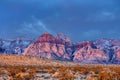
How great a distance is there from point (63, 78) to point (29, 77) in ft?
13.4

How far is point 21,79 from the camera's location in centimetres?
2906

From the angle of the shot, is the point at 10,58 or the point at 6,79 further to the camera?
the point at 10,58

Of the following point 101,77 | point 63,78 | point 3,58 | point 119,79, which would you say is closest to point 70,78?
point 63,78

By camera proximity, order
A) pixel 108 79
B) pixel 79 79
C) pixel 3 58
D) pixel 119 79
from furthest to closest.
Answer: pixel 3 58, pixel 79 79, pixel 119 79, pixel 108 79

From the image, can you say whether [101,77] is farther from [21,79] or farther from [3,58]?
[3,58]

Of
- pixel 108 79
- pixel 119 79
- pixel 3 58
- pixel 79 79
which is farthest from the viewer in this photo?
pixel 3 58

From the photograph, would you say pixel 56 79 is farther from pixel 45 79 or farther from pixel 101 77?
pixel 101 77

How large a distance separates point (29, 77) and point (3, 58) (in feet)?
248

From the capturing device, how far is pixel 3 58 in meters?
105

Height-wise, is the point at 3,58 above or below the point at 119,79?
above

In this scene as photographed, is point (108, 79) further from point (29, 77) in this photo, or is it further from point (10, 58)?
point (10, 58)

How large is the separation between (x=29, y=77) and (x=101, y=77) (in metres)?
7.52

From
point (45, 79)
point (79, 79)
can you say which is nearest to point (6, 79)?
point (45, 79)

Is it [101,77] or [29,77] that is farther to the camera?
[29,77]
